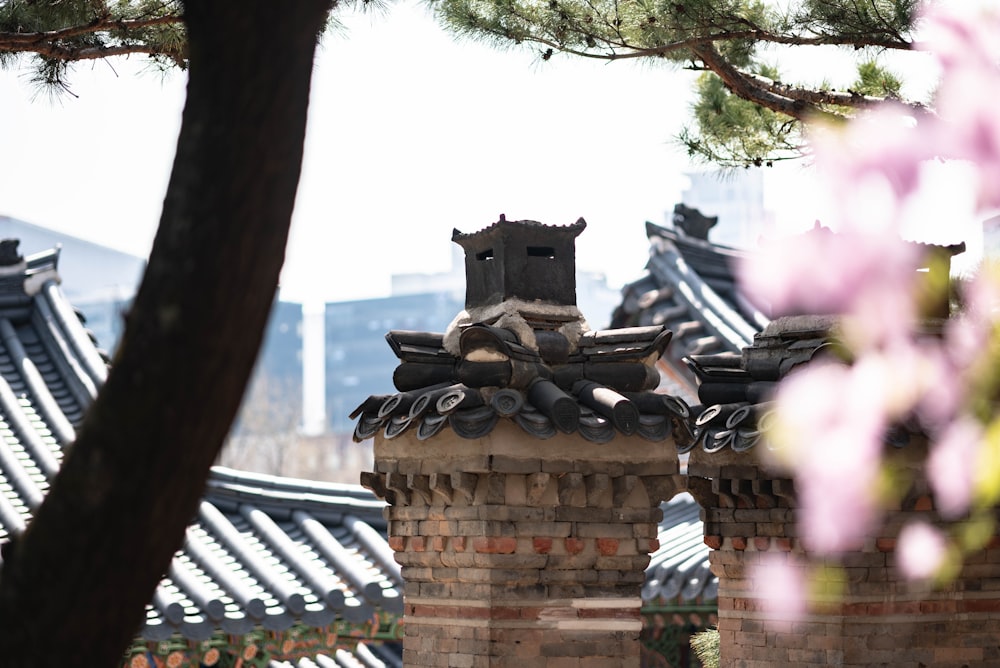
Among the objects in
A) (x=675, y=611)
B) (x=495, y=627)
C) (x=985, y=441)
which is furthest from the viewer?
(x=675, y=611)

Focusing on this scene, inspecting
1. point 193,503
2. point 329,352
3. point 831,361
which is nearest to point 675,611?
point 831,361

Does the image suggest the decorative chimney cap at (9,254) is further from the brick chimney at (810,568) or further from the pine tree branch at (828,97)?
the pine tree branch at (828,97)

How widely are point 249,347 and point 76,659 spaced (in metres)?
0.71

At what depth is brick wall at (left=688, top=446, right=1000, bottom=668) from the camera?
8.28 m

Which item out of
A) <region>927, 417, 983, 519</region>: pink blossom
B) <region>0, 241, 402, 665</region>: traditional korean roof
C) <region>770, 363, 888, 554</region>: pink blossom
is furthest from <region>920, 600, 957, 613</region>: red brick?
<region>770, 363, 888, 554</region>: pink blossom

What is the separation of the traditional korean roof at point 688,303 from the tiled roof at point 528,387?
691 cm

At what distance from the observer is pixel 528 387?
7664 millimetres

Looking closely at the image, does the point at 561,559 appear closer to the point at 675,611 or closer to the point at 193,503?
the point at 193,503

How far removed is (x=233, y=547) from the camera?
37.4ft

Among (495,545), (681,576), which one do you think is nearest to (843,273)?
(495,545)

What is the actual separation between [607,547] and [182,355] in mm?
4924

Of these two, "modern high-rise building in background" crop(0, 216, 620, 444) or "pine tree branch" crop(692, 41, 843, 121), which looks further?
"modern high-rise building in background" crop(0, 216, 620, 444)

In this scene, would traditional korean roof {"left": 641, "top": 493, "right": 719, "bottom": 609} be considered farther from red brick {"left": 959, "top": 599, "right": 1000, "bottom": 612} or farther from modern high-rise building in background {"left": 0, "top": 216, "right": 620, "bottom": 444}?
modern high-rise building in background {"left": 0, "top": 216, "right": 620, "bottom": 444}

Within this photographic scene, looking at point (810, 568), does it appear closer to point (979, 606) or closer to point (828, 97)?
point (979, 606)
